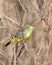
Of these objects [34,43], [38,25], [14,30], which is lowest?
[34,43]

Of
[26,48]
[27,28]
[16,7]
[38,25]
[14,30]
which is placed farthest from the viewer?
[38,25]

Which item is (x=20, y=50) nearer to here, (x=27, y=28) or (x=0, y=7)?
(x=27, y=28)

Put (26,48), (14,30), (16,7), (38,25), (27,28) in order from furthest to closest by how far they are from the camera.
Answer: (38,25) < (16,7) < (27,28) < (14,30) < (26,48)

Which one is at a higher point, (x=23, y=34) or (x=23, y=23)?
(x=23, y=23)

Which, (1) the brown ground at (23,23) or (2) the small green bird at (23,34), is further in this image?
(2) the small green bird at (23,34)

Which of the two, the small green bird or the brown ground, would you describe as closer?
the brown ground

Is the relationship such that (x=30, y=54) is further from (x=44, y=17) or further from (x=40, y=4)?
(x=40, y=4)

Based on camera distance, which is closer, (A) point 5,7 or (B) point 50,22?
(B) point 50,22

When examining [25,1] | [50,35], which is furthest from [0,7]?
[50,35]

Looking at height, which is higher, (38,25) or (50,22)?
(50,22)

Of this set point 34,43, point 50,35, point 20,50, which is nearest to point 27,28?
point 50,35
